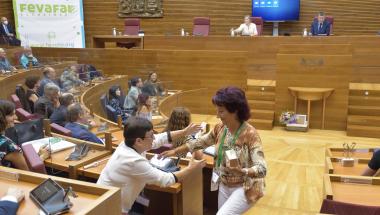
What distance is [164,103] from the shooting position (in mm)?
6945

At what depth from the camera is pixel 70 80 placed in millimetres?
7238

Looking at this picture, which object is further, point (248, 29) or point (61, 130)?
point (248, 29)

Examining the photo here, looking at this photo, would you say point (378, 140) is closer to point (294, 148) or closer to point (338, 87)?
point (338, 87)

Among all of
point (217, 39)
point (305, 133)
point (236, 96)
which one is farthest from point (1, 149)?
point (217, 39)

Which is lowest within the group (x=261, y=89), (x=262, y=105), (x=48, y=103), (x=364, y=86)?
(x=262, y=105)

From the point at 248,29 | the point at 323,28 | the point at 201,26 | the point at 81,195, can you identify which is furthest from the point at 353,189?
the point at 201,26

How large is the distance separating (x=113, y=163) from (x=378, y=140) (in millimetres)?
5776

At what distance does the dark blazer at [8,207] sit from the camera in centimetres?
155

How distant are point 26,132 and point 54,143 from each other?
0.24 meters

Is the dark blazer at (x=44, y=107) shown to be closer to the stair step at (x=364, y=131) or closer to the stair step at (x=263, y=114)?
the stair step at (x=263, y=114)

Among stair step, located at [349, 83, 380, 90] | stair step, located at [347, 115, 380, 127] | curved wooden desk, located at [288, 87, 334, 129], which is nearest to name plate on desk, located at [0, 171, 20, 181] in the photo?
curved wooden desk, located at [288, 87, 334, 129]

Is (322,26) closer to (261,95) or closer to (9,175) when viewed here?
(261,95)

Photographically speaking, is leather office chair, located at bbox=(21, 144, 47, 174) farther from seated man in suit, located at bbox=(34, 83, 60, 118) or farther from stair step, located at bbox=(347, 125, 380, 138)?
stair step, located at bbox=(347, 125, 380, 138)

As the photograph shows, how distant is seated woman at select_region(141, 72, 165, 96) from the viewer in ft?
23.6
